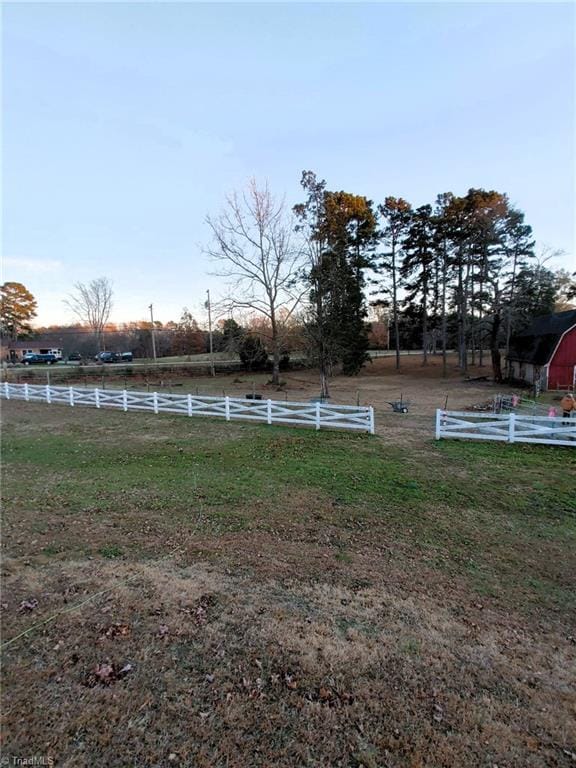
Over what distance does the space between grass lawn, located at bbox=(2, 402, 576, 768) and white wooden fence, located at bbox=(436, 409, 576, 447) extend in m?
2.28

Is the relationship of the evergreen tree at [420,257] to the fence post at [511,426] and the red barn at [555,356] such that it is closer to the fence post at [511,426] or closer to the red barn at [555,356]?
the red barn at [555,356]

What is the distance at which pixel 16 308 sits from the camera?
49.9 m

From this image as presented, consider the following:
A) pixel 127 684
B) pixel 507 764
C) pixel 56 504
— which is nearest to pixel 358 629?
pixel 507 764

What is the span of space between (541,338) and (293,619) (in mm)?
27291

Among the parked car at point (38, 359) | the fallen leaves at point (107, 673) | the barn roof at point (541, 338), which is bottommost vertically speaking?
the fallen leaves at point (107, 673)

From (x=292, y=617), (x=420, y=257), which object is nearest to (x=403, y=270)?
(x=420, y=257)

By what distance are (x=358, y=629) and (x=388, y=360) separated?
44.2 metres

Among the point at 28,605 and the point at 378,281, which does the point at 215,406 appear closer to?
the point at 28,605

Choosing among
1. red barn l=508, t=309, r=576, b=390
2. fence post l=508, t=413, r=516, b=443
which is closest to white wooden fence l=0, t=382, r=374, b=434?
fence post l=508, t=413, r=516, b=443

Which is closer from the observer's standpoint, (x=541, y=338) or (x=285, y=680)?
(x=285, y=680)

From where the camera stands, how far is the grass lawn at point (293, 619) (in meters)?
2.49

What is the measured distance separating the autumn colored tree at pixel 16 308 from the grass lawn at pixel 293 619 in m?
51.3

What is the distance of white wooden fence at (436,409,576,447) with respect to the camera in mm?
9883

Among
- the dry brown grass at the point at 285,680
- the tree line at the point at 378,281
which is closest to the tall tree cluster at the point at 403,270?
the tree line at the point at 378,281
